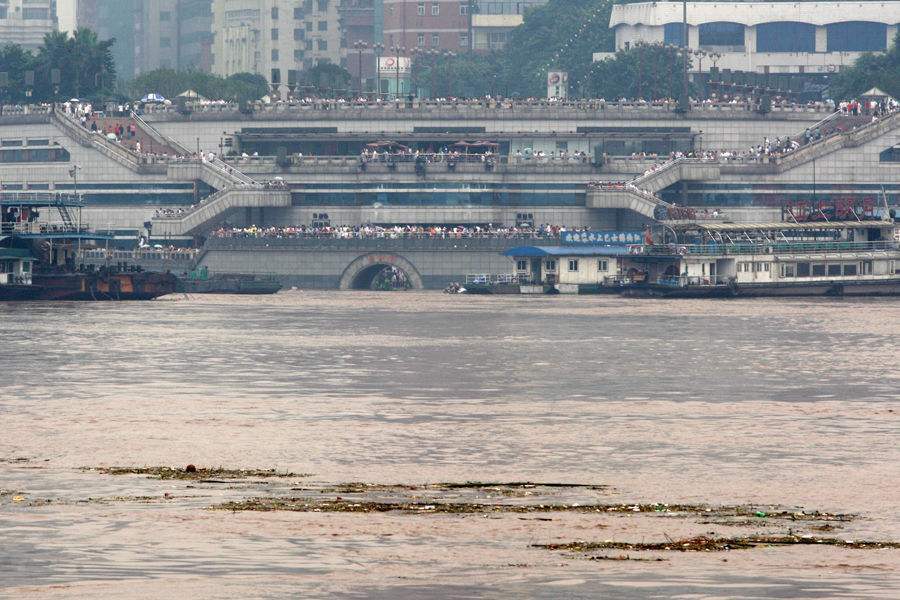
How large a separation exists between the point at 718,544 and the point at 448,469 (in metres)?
12.0

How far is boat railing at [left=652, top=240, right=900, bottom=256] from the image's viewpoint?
164 metres

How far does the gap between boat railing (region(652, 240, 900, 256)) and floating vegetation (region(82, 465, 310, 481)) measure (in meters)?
117

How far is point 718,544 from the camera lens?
38688 mm

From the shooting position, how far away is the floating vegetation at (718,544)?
1507 inches

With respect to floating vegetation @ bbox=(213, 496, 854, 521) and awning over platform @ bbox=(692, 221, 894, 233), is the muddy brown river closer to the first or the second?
floating vegetation @ bbox=(213, 496, 854, 521)

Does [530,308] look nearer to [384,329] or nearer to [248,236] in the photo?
[384,329]

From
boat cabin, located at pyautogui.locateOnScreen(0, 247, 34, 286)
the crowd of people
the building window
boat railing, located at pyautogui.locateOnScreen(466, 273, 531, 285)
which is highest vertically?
the building window

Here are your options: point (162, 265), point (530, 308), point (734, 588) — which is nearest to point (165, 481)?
point (734, 588)

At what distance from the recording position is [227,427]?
58719 millimetres

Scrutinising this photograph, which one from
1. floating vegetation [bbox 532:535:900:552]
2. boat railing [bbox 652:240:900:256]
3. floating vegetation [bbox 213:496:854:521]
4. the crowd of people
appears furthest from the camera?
the crowd of people

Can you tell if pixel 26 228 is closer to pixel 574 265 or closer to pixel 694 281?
pixel 574 265

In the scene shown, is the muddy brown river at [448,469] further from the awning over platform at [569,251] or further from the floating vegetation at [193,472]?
the awning over platform at [569,251]

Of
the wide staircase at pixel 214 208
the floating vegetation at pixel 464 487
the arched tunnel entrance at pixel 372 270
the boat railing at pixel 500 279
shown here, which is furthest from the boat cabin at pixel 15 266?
the floating vegetation at pixel 464 487

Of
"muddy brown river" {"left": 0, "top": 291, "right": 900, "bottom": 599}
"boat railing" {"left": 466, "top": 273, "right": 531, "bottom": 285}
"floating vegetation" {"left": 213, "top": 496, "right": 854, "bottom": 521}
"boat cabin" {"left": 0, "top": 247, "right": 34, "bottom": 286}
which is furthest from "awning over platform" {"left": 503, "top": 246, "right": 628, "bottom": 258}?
"floating vegetation" {"left": 213, "top": 496, "right": 854, "bottom": 521}
